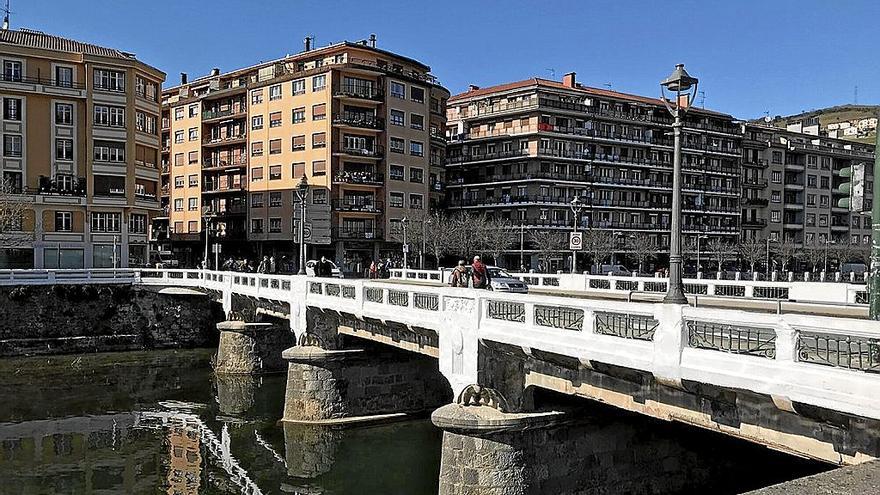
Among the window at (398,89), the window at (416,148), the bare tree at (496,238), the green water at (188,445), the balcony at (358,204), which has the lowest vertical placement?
the green water at (188,445)

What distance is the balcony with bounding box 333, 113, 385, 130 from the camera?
61.0 meters

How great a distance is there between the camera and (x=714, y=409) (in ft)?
35.1

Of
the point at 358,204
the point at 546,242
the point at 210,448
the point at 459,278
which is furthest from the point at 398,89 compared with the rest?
the point at 210,448

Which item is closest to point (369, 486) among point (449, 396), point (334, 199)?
point (449, 396)

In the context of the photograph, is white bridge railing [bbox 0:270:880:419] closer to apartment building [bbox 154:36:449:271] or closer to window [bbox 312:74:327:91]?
apartment building [bbox 154:36:449:271]

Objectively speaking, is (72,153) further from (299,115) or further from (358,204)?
(358,204)

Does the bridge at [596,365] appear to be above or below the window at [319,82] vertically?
below

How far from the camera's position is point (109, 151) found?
169 ft

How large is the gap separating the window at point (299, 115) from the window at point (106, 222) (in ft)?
56.0

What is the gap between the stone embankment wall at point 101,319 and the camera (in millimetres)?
39188

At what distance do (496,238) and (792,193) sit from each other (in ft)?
152

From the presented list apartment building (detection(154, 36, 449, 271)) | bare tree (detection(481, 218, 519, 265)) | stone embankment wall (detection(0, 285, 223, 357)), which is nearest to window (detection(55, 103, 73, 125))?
stone embankment wall (detection(0, 285, 223, 357))

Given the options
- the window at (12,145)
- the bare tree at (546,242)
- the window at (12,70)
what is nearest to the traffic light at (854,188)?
the window at (12,145)

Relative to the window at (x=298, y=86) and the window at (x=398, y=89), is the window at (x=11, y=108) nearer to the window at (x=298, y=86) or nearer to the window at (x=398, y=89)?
the window at (x=298, y=86)
